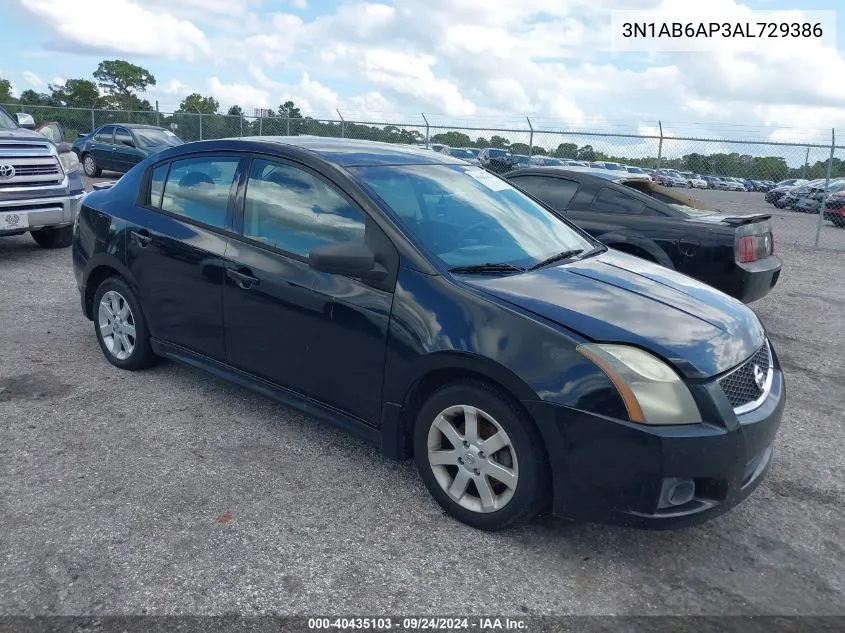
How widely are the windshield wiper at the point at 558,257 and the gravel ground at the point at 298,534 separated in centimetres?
122

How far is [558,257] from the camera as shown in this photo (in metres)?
3.82

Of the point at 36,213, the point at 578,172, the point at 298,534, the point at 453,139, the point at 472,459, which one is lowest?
the point at 298,534

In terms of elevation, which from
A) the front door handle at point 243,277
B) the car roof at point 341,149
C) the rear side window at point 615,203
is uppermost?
the car roof at point 341,149

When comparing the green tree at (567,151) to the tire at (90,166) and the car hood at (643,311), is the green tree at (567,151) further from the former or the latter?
the car hood at (643,311)

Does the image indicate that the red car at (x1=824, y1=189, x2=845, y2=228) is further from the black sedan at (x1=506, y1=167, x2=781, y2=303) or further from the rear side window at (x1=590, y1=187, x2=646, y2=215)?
the rear side window at (x1=590, y1=187, x2=646, y2=215)

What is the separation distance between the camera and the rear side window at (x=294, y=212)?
3.56 meters

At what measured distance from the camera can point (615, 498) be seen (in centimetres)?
279

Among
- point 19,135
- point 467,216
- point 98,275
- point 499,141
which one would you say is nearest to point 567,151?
point 499,141

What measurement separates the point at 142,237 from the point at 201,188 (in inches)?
21.1

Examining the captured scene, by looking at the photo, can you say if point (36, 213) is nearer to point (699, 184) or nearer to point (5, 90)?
point (699, 184)

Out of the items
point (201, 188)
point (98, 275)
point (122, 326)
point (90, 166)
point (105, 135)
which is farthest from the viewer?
point (90, 166)

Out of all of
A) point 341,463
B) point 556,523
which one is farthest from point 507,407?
Result: point 341,463

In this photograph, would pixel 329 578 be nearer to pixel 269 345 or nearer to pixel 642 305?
pixel 269 345

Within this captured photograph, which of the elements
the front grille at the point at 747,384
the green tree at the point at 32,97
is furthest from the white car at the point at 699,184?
the green tree at the point at 32,97
